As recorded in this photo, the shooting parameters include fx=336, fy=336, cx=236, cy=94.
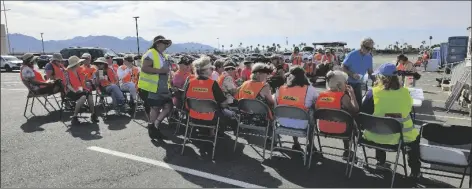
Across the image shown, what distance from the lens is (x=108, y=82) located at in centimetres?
730

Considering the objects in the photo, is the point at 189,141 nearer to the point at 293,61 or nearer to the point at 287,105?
the point at 287,105

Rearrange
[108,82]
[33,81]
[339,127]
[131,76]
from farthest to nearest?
[131,76] < [108,82] < [33,81] < [339,127]

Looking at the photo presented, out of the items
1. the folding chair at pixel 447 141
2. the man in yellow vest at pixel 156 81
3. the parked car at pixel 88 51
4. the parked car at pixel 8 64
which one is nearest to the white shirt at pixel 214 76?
the man in yellow vest at pixel 156 81

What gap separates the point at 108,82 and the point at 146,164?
376 cm

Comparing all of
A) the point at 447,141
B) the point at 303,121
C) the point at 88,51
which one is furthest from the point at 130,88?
the point at 88,51

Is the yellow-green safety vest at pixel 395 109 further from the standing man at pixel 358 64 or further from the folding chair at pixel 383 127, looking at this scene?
the standing man at pixel 358 64

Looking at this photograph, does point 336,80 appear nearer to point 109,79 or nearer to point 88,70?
point 109,79

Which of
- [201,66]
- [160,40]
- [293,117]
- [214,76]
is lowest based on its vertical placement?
[293,117]

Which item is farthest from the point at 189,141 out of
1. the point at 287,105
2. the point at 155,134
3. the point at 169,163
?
the point at 287,105

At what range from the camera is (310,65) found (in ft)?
46.2

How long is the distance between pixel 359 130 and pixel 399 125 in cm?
47

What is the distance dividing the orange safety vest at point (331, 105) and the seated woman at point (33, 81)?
5678 millimetres

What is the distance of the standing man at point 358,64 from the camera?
523 centimetres

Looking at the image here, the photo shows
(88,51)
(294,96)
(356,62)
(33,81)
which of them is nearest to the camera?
(294,96)
